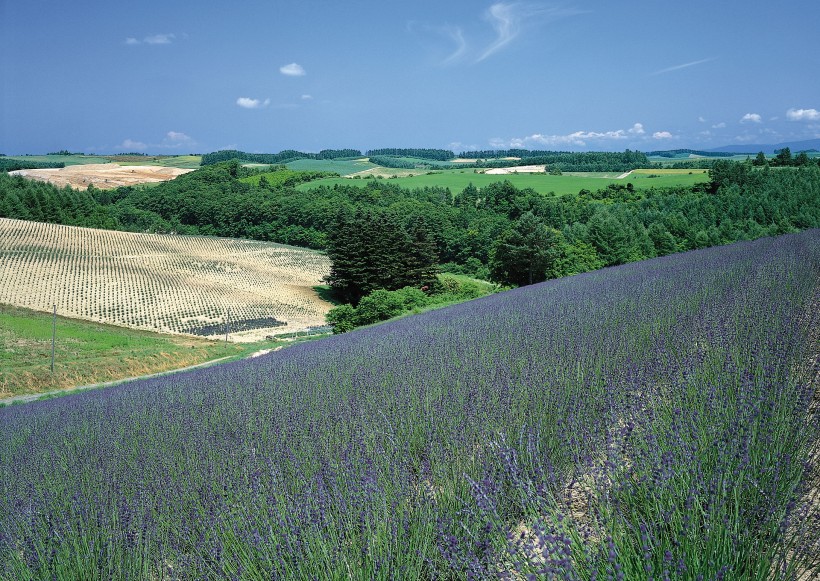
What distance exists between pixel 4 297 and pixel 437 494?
154 feet

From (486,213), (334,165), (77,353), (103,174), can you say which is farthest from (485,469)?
(334,165)

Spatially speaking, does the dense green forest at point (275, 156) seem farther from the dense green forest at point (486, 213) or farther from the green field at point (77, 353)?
the green field at point (77, 353)

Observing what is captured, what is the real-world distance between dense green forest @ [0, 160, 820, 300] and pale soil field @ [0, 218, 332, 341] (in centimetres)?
855

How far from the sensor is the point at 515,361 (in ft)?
14.2

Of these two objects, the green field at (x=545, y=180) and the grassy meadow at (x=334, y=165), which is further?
the grassy meadow at (x=334, y=165)

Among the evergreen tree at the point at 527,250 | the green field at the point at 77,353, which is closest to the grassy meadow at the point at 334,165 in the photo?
the evergreen tree at the point at 527,250

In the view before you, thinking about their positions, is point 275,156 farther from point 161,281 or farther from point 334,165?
point 161,281

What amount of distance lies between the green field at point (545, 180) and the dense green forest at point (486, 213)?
5.33 metres

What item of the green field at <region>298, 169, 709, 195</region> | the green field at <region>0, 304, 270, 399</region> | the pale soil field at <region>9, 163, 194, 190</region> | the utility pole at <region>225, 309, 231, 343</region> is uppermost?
the pale soil field at <region>9, 163, 194, 190</region>

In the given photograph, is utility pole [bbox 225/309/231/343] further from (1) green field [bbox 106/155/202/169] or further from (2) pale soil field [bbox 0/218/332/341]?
(1) green field [bbox 106/155/202/169]

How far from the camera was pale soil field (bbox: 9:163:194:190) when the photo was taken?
337 ft

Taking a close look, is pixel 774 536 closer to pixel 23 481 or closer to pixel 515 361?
pixel 515 361

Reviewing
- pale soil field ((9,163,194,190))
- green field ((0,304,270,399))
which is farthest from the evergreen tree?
pale soil field ((9,163,194,190))

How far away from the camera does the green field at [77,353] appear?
22203 mm
